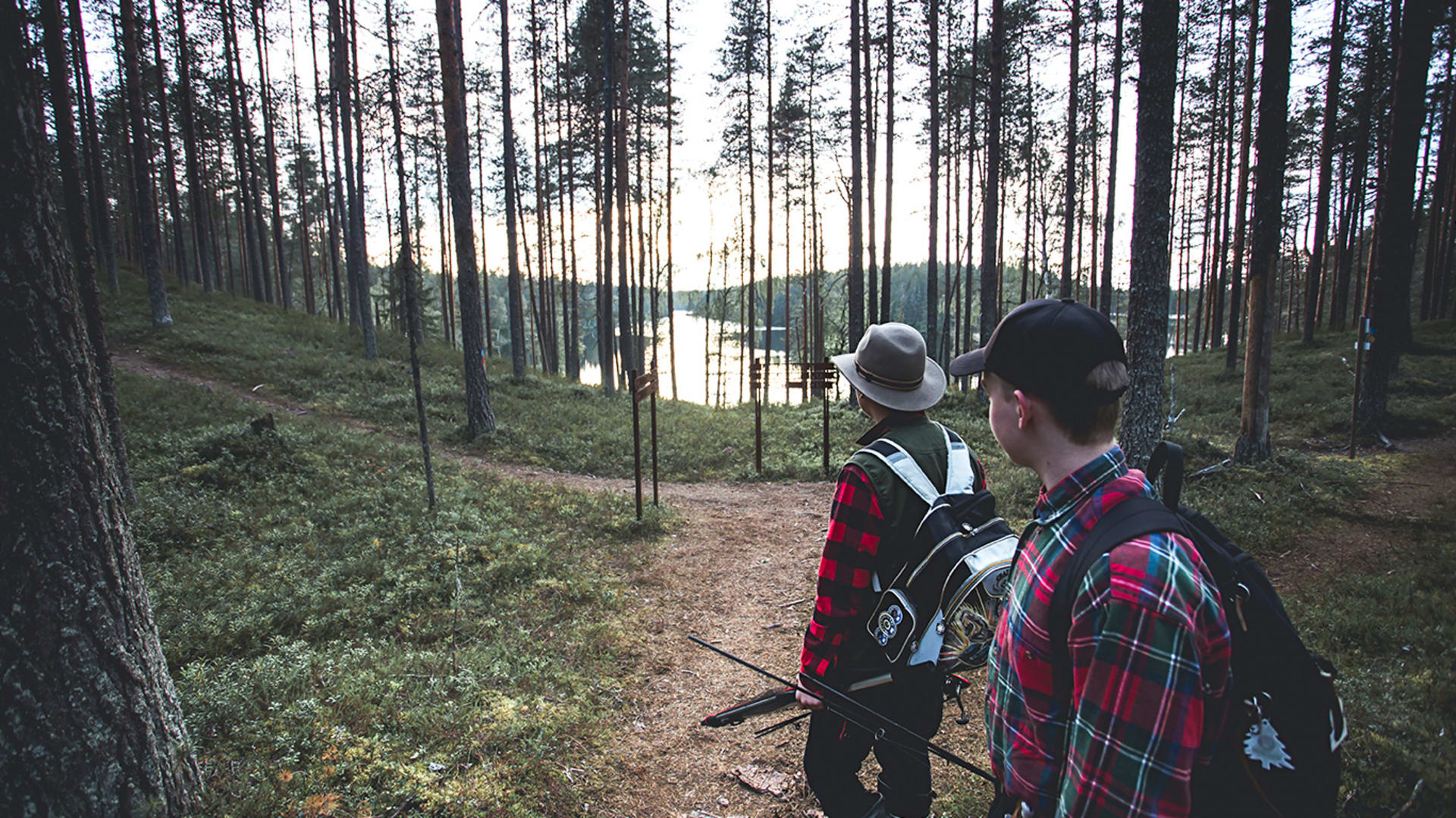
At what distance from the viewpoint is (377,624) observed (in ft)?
18.5

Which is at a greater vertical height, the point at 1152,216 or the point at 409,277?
the point at 1152,216

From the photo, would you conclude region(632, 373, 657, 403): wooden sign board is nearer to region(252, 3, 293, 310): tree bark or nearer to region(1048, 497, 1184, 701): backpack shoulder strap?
region(1048, 497, 1184, 701): backpack shoulder strap

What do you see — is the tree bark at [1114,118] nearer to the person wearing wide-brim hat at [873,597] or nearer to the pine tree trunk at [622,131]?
the pine tree trunk at [622,131]

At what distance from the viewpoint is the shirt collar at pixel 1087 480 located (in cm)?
142

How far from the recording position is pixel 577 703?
4652 millimetres

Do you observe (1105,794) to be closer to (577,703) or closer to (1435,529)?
(577,703)

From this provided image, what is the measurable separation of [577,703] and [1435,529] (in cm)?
905

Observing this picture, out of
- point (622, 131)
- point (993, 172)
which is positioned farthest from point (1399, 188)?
point (622, 131)

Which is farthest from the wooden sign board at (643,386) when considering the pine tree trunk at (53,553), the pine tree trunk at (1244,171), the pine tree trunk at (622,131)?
the pine tree trunk at (1244,171)

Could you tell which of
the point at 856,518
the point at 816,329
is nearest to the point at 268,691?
the point at 856,518

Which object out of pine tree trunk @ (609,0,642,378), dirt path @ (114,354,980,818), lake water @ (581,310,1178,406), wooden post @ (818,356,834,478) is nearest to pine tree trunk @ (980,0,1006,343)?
wooden post @ (818,356,834,478)

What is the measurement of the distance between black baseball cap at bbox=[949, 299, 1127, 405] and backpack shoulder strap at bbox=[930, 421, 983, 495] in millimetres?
1031

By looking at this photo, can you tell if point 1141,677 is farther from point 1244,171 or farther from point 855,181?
point 1244,171

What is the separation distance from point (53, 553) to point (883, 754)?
3.63m
